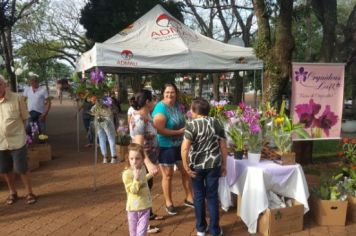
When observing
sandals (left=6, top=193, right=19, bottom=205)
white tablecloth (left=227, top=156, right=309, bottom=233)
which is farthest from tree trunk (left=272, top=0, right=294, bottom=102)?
sandals (left=6, top=193, right=19, bottom=205)

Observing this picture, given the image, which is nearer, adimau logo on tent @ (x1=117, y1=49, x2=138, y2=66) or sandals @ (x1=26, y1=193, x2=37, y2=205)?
sandals @ (x1=26, y1=193, x2=37, y2=205)

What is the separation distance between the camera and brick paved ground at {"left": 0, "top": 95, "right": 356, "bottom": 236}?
450cm

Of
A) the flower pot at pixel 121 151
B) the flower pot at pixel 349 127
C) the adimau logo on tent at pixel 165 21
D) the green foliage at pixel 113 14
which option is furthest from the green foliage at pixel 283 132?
the green foliage at pixel 113 14

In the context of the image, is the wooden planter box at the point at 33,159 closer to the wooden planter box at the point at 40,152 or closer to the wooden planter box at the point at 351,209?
the wooden planter box at the point at 40,152

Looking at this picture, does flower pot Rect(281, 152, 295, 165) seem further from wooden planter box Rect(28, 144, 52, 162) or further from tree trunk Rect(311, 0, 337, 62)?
wooden planter box Rect(28, 144, 52, 162)

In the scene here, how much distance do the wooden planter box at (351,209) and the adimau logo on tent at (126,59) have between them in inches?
183

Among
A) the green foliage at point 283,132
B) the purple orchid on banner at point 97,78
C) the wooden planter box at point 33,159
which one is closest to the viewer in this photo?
the green foliage at point 283,132

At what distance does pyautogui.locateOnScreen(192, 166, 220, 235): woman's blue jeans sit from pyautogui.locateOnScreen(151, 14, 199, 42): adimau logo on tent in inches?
207

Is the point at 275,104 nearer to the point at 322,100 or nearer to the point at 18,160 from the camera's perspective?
the point at 322,100

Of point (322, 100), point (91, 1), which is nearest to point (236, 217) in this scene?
point (322, 100)

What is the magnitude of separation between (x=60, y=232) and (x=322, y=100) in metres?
4.01

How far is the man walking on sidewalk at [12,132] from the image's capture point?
511cm

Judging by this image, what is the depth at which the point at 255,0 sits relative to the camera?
7.41m

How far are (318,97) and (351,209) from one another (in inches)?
71.0
